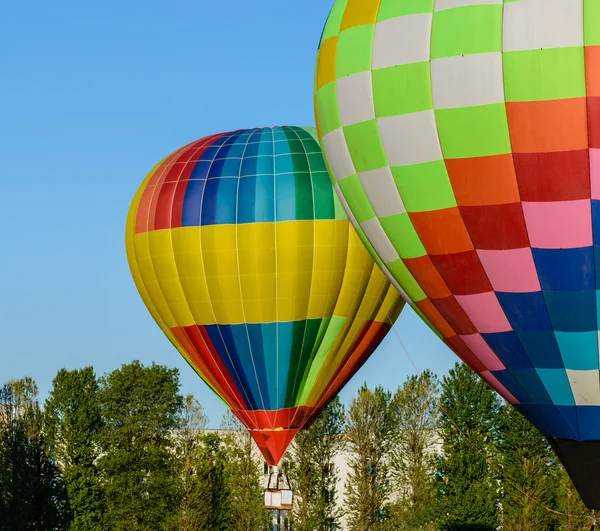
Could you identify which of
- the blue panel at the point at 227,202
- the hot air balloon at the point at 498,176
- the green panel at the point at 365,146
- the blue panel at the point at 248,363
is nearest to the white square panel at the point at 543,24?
the hot air balloon at the point at 498,176

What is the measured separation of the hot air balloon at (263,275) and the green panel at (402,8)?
29.7 ft

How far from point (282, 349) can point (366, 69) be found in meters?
10.3

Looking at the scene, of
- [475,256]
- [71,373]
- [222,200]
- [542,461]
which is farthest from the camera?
[71,373]

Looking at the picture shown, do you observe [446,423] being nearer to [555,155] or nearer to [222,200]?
[222,200]

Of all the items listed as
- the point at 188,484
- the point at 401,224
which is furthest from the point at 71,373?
the point at 401,224

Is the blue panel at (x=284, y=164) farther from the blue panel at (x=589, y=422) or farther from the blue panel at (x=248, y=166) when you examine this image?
the blue panel at (x=589, y=422)

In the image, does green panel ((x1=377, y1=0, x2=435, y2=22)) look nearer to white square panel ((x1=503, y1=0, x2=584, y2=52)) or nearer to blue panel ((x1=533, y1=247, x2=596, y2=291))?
white square panel ((x1=503, y1=0, x2=584, y2=52))

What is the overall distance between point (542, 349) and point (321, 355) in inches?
436

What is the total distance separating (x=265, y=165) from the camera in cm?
2730

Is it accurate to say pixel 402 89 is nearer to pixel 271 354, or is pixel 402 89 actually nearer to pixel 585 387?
pixel 585 387

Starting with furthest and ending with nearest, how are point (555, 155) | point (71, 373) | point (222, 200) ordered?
1. point (71, 373)
2. point (222, 200)
3. point (555, 155)

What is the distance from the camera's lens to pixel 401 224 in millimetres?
18531

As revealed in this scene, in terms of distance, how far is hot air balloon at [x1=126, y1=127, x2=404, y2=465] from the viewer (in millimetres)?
26906

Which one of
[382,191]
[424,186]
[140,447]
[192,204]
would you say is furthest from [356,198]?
[140,447]
